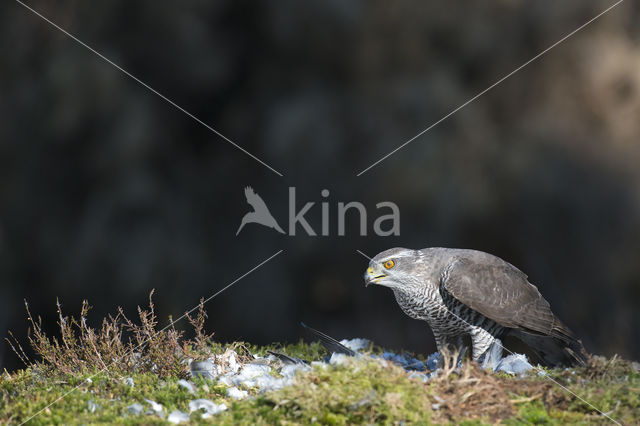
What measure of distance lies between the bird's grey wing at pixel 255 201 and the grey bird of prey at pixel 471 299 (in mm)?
1335

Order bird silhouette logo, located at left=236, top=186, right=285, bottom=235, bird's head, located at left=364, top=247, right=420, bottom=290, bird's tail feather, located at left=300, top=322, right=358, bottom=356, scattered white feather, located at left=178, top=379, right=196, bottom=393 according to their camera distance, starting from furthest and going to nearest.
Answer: bird silhouette logo, located at left=236, top=186, right=285, bottom=235 < bird's head, located at left=364, top=247, right=420, bottom=290 < bird's tail feather, located at left=300, top=322, right=358, bottom=356 < scattered white feather, located at left=178, top=379, right=196, bottom=393

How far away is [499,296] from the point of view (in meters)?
3.38

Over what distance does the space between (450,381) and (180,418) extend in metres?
1.04

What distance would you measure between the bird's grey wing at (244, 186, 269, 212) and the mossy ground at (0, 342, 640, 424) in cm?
189

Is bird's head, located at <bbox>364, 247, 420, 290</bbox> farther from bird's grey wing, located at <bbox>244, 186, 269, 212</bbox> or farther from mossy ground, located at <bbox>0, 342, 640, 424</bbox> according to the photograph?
bird's grey wing, located at <bbox>244, 186, 269, 212</bbox>

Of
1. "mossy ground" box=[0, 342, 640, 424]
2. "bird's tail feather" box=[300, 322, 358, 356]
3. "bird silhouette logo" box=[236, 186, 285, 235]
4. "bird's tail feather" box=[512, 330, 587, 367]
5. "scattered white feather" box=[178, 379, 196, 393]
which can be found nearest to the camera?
"mossy ground" box=[0, 342, 640, 424]

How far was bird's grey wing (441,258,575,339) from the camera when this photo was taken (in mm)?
3312

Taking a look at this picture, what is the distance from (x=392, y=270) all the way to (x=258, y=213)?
1.44m

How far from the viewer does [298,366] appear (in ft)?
9.47

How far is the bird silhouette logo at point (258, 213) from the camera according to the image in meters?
4.49

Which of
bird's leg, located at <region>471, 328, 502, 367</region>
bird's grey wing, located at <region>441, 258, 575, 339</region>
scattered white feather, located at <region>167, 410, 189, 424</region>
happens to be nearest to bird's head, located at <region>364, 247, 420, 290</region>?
bird's grey wing, located at <region>441, 258, 575, 339</region>

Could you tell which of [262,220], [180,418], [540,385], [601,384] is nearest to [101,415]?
[180,418]

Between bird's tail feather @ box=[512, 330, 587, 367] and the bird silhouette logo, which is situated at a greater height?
the bird silhouette logo

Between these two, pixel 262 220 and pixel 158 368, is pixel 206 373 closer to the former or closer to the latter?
pixel 158 368
